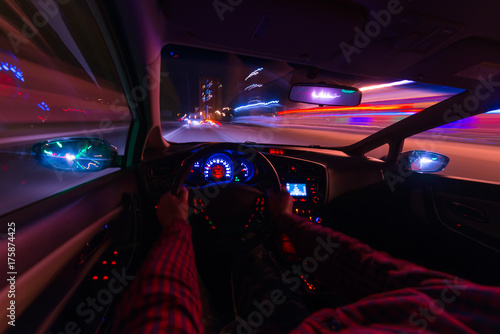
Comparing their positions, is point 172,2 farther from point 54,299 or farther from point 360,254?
point 360,254

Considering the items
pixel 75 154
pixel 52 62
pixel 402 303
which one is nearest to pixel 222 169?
pixel 75 154

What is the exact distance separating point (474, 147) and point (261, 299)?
40.2 feet

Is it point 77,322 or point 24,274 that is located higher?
point 24,274

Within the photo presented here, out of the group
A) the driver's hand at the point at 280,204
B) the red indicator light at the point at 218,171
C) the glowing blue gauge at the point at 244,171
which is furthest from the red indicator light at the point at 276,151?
the driver's hand at the point at 280,204

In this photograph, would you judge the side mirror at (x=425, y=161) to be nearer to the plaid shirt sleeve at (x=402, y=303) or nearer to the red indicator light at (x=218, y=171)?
the plaid shirt sleeve at (x=402, y=303)

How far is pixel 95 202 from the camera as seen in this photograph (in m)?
1.79

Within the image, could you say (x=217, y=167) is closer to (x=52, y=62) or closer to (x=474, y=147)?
(x=52, y=62)

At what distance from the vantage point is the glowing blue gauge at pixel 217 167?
254 centimetres

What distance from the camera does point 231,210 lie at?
229cm

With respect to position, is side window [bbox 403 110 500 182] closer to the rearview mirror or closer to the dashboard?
the rearview mirror

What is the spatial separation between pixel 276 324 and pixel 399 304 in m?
0.85

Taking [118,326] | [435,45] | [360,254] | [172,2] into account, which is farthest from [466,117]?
[118,326]

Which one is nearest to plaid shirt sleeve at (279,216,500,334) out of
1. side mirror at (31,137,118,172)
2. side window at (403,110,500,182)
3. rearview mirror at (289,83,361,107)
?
side mirror at (31,137,118,172)

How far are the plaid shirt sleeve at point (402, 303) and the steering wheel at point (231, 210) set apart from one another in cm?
98
